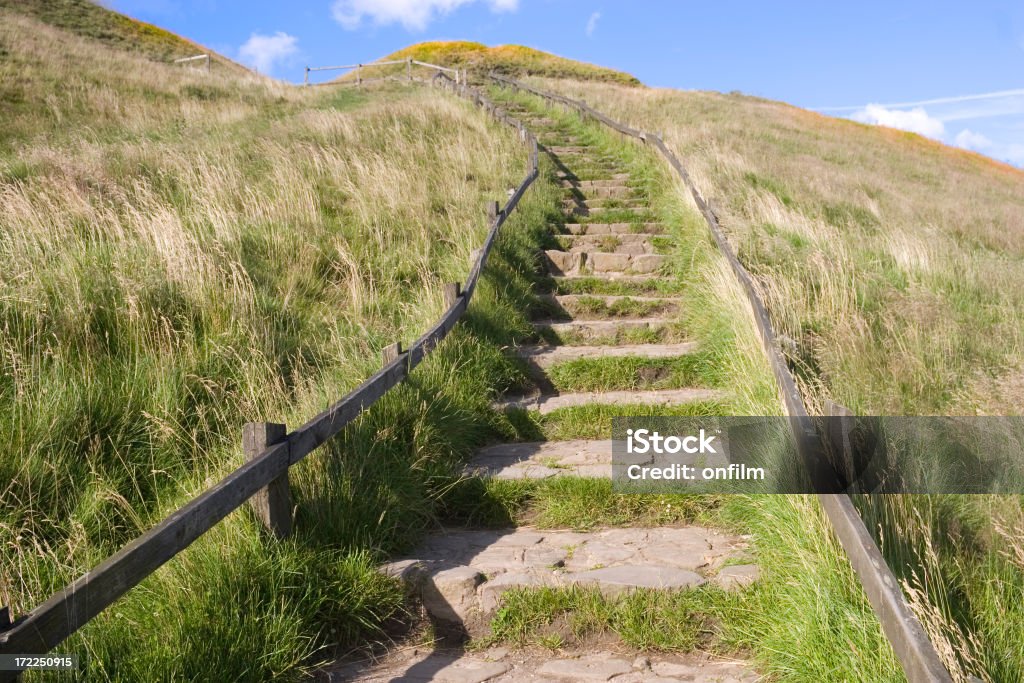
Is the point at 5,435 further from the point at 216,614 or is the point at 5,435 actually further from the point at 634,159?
the point at 634,159

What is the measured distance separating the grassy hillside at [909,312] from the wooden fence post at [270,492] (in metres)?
2.53

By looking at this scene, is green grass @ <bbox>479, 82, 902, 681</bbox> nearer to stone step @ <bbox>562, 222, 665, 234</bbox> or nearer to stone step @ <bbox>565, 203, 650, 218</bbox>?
stone step @ <bbox>562, 222, 665, 234</bbox>

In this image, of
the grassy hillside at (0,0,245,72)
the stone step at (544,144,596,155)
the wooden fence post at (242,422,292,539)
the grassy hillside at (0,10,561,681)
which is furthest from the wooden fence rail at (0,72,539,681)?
the grassy hillside at (0,0,245,72)

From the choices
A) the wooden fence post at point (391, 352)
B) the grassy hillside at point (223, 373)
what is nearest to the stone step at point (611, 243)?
the grassy hillside at point (223, 373)

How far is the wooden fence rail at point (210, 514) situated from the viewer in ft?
7.04

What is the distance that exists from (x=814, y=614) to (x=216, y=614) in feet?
7.65

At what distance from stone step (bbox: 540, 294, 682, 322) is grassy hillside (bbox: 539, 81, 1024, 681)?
37.6 inches

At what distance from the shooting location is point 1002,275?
8.23 meters

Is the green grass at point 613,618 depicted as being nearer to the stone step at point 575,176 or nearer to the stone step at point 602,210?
the stone step at point 602,210

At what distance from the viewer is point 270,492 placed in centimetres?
336

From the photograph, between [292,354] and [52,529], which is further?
[292,354]

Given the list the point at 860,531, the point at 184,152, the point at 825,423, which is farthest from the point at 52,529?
the point at 184,152

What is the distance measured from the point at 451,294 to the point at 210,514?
365 centimetres

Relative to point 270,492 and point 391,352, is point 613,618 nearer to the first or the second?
point 270,492
